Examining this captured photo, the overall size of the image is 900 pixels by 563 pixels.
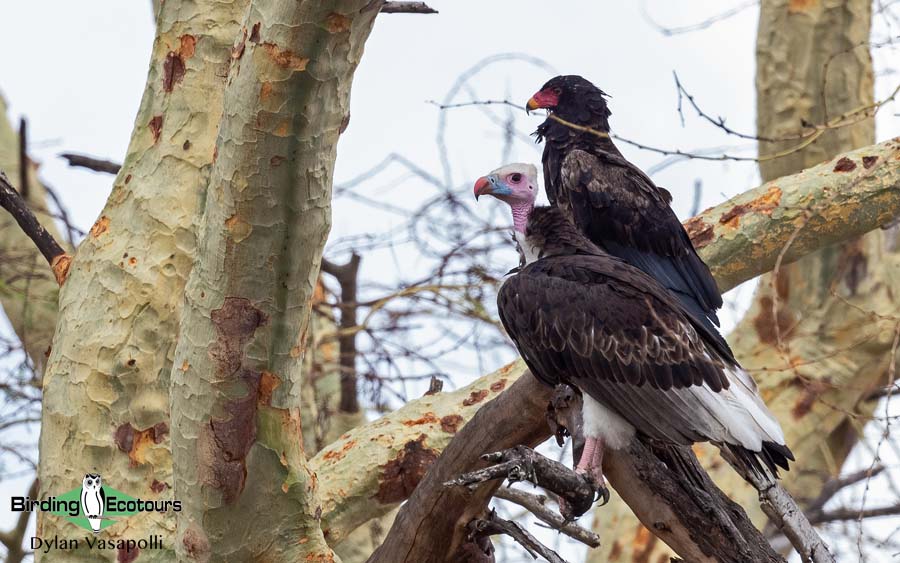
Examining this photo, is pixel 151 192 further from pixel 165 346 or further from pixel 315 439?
pixel 315 439

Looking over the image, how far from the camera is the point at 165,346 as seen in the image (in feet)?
15.6

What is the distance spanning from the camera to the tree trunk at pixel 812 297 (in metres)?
8.17

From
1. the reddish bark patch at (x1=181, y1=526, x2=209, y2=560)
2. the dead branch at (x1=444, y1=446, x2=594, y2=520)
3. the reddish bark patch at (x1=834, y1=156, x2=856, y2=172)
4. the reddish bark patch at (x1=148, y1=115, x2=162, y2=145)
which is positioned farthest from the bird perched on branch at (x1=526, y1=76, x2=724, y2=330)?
the reddish bark patch at (x1=181, y1=526, x2=209, y2=560)

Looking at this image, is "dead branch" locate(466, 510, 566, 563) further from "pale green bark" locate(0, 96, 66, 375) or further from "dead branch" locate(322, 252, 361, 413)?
"pale green bark" locate(0, 96, 66, 375)

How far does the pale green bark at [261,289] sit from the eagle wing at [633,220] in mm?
2100

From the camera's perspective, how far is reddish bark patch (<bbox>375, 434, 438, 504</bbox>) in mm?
4887

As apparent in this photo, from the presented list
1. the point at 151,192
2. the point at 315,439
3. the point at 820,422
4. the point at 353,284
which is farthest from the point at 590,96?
the point at 820,422

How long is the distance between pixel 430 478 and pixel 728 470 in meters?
4.42

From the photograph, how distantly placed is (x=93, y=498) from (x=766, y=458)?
2.56m

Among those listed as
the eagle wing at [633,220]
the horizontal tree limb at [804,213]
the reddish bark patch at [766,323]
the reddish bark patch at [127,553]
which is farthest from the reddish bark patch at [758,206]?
the reddish bark patch at [766,323]

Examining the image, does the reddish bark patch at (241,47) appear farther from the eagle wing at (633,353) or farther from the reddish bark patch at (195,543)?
the reddish bark patch at (195,543)

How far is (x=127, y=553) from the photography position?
4516 mm

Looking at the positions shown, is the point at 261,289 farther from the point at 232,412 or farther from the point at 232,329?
the point at 232,412

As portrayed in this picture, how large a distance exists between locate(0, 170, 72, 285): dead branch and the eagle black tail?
2861mm
